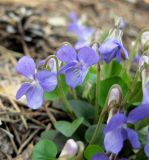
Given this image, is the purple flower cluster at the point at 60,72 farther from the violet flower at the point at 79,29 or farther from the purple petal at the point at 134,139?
the violet flower at the point at 79,29

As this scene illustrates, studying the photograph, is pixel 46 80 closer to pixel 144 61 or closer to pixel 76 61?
pixel 76 61

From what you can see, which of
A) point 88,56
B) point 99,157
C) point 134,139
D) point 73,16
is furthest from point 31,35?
point 134,139

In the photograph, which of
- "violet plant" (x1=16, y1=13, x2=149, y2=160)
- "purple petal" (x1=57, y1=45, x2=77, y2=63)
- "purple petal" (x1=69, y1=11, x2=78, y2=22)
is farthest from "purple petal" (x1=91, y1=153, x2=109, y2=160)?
"purple petal" (x1=69, y1=11, x2=78, y2=22)

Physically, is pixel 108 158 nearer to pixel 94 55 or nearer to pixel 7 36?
pixel 94 55

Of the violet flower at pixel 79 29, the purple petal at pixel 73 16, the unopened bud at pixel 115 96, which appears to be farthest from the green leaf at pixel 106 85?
the purple petal at pixel 73 16

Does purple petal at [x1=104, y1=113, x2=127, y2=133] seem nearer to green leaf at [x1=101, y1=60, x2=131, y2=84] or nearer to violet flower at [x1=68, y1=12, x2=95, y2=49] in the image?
green leaf at [x1=101, y1=60, x2=131, y2=84]
